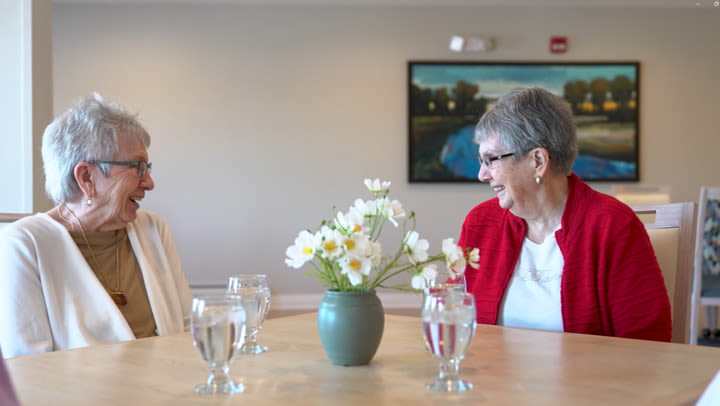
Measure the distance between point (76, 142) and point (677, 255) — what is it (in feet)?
5.61

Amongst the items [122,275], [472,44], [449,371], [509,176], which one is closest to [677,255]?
[509,176]

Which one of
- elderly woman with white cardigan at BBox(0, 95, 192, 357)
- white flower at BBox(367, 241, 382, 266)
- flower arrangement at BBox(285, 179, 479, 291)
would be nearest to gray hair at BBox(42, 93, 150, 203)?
elderly woman with white cardigan at BBox(0, 95, 192, 357)

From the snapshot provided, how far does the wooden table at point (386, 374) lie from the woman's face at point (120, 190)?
23.5 inches

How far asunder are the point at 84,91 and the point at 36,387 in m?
5.61

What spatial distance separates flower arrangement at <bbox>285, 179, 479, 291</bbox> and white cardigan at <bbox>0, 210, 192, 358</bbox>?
803 mm

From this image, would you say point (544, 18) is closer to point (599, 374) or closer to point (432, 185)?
point (432, 185)

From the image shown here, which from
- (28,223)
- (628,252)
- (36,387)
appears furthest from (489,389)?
(28,223)

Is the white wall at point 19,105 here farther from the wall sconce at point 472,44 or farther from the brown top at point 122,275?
the wall sconce at point 472,44

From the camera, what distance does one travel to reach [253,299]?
1.39 meters

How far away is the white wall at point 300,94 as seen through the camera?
20.7 ft

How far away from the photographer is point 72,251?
1.93 m

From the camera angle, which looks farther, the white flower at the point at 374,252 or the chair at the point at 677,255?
the chair at the point at 677,255

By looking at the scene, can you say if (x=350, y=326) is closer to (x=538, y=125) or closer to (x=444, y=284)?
(x=444, y=284)

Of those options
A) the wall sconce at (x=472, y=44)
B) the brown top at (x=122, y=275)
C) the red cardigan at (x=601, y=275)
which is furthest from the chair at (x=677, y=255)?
the wall sconce at (x=472, y=44)
